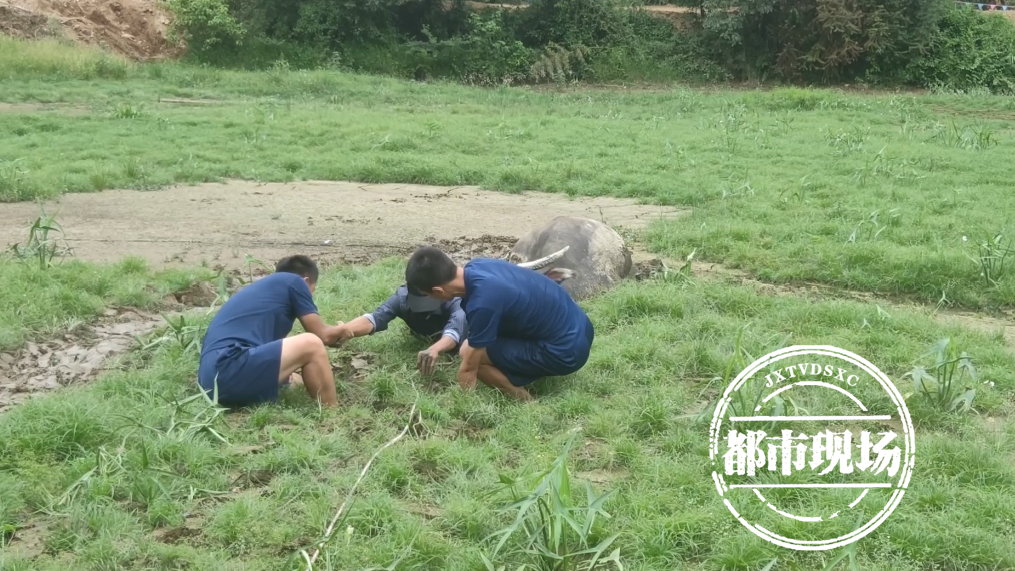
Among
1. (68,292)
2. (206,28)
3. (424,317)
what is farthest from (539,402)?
(206,28)

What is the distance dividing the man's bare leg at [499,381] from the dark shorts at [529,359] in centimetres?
3

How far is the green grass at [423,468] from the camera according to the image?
11.9 ft

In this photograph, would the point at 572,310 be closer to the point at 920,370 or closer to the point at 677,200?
the point at 920,370

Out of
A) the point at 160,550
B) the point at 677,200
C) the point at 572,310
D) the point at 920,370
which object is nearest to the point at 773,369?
the point at 920,370

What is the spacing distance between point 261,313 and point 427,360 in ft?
3.13

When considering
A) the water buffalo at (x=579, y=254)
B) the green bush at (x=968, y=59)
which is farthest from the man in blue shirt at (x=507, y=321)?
the green bush at (x=968, y=59)

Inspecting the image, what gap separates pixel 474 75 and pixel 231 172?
53.9 feet

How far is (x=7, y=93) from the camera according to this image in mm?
17109

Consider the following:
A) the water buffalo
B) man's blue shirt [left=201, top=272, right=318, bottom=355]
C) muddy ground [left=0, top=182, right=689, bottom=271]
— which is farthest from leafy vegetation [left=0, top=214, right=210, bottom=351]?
the water buffalo

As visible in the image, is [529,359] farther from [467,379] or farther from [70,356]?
[70,356]

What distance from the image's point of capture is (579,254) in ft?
23.6

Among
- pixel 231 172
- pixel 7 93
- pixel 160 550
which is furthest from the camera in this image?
pixel 7 93

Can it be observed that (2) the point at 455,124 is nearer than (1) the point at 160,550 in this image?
No

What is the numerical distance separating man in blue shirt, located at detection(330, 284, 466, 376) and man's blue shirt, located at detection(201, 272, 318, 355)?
344 mm
